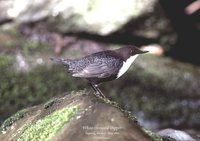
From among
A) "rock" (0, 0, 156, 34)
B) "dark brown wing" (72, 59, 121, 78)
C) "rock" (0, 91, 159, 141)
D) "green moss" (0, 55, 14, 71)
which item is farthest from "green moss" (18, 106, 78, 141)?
"rock" (0, 0, 156, 34)

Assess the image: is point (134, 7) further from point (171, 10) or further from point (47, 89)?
point (47, 89)

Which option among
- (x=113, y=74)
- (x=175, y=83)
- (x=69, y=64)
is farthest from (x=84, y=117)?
(x=175, y=83)

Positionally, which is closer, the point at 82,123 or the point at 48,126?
the point at 82,123

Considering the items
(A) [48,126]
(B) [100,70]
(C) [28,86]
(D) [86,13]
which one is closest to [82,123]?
(A) [48,126]

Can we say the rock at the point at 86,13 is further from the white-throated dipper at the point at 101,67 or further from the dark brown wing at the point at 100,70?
the dark brown wing at the point at 100,70

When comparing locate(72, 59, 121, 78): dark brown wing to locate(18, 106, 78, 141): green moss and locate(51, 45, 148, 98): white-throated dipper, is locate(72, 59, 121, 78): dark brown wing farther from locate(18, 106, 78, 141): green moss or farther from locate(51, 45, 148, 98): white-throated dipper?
locate(18, 106, 78, 141): green moss

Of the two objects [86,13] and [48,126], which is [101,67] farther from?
[86,13]
